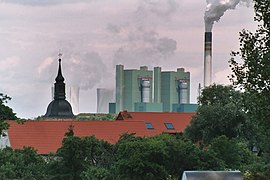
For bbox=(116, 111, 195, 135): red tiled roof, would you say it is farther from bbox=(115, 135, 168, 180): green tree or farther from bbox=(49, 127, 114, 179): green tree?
bbox=(115, 135, 168, 180): green tree

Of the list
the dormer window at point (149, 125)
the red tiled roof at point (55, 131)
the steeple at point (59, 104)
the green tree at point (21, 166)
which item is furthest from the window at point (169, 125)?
the green tree at point (21, 166)

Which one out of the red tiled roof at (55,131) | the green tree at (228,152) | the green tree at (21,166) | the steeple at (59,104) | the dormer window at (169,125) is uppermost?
the steeple at (59,104)

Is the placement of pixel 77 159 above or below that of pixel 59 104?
below

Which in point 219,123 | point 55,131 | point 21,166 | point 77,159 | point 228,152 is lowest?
point 21,166

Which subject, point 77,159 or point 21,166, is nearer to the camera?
point 77,159

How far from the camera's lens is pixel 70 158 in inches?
2442

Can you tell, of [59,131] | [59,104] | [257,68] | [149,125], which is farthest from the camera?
[59,104]

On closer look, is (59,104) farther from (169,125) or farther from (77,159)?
(77,159)

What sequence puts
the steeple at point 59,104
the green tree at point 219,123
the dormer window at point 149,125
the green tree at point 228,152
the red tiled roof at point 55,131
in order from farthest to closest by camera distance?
1. the steeple at point 59,104
2. the dormer window at point 149,125
3. the red tiled roof at point 55,131
4. the green tree at point 219,123
5. the green tree at point 228,152

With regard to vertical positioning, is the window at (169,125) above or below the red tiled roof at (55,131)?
above

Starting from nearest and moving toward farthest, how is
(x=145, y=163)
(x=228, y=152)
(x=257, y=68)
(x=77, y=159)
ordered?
(x=257, y=68)
(x=145, y=163)
(x=77, y=159)
(x=228, y=152)

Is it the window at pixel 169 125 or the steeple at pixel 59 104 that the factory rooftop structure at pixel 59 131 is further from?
the steeple at pixel 59 104

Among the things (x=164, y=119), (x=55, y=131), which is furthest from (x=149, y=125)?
(x=55, y=131)

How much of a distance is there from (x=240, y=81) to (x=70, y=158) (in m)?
31.3
